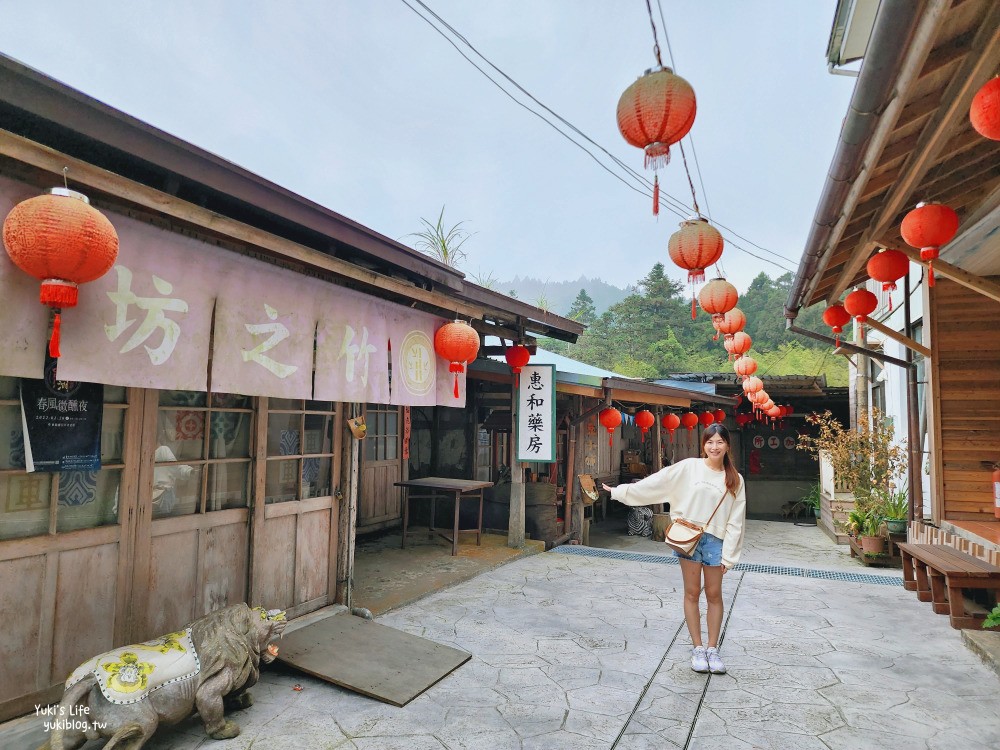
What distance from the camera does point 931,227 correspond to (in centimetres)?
480

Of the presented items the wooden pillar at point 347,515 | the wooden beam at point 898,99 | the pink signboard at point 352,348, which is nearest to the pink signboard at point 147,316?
the pink signboard at point 352,348

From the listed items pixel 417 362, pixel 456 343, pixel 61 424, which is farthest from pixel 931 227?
pixel 61 424

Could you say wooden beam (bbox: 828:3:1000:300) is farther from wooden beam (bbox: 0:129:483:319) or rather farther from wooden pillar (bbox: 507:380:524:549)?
wooden pillar (bbox: 507:380:524:549)

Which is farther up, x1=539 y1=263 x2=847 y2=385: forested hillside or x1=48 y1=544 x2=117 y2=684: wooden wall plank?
x1=539 y1=263 x2=847 y2=385: forested hillside

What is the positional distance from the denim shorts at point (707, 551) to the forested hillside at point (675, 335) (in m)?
45.7

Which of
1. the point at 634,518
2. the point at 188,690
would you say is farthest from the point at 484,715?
the point at 634,518

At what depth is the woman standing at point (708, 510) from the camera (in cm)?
517

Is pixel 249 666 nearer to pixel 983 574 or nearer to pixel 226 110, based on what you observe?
pixel 983 574

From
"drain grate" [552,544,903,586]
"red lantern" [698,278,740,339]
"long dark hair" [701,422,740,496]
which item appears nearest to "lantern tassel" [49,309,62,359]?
"long dark hair" [701,422,740,496]

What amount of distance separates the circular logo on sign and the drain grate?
17.3 ft

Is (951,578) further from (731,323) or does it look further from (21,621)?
(21,621)

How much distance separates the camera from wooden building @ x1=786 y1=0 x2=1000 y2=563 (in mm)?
3691

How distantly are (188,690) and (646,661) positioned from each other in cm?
394

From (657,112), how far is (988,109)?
7.39 ft
